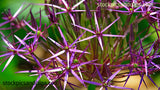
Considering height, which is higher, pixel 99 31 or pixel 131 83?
pixel 99 31

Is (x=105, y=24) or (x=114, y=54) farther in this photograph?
(x=114, y=54)

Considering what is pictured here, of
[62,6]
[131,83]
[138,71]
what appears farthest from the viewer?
[131,83]

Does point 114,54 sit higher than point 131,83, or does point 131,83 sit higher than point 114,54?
point 114,54

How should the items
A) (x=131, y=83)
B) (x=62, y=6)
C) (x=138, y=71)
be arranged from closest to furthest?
(x=138, y=71) → (x=62, y=6) → (x=131, y=83)

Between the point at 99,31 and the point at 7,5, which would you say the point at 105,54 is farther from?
the point at 7,5

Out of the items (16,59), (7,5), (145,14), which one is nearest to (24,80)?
(16,59)

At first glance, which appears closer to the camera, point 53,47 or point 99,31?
point 99,31

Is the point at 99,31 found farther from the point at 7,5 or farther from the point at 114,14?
the point at 7,5

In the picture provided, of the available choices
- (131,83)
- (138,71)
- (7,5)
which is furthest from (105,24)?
(7,5)

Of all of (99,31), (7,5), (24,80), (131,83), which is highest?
(7,5)
